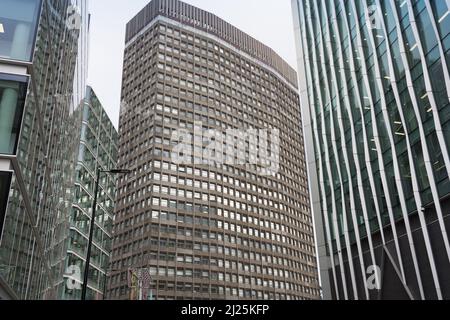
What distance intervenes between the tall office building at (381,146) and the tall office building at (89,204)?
24.0 metres

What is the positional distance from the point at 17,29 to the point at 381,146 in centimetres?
2661

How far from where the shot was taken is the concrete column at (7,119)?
13.6 m

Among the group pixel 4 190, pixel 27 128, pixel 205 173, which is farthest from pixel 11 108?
pixel 205 173

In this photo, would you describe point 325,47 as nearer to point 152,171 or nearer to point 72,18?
point 72,18

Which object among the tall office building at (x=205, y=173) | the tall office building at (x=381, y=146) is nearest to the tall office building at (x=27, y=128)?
the tall office building at (x=381, y=146)

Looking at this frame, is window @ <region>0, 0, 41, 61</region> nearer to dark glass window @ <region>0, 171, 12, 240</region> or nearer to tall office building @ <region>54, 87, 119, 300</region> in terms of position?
dark glass window @ <region>0, 171, 12, 240</region>

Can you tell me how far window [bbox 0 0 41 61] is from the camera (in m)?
14.6

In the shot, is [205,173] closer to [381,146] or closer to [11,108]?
[381,146]

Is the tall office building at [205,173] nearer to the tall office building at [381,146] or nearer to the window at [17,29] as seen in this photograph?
the tall office building at [381,146]

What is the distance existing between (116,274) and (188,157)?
111ft

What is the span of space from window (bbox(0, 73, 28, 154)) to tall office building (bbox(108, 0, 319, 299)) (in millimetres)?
88664

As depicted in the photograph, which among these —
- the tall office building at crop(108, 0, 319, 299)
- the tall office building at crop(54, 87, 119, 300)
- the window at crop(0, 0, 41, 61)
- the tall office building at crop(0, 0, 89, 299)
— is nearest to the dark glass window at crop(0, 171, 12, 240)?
the tall office building at crop(0, 0, 89, 299)

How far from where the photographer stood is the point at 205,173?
393ft

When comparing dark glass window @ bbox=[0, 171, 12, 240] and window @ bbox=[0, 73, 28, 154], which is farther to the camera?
window @ bbox=[0, 73, 28, 154]
